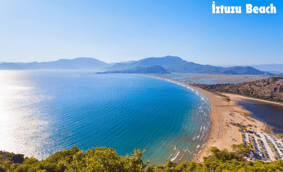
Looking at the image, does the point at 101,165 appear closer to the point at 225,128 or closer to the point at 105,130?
the point at 105,130

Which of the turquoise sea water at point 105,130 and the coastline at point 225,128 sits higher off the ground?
the turquoise sea water at point 105,130

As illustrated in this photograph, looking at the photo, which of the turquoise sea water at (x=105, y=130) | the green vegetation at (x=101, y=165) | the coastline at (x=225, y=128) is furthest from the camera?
the coastline at (x=225, y=128)

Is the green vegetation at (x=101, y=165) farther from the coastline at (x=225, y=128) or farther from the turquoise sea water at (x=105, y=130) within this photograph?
the coastline at (x=225, y=128)

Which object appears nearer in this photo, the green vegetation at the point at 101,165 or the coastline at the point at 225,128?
the green vegetation at the point at 101,165

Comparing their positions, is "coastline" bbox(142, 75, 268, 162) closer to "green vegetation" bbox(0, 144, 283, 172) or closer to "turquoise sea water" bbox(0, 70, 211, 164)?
"turquoise sea water" bbox(0, 70, 211, 164)

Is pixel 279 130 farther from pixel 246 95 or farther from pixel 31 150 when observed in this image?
pixel 31 150

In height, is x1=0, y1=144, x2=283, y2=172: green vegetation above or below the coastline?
above

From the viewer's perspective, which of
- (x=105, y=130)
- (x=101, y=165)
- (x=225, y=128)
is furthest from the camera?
(x=225, y=128)

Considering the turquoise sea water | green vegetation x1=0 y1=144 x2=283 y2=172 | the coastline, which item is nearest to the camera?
green vegetation x1=0 y1=144 x2=283 y2=172

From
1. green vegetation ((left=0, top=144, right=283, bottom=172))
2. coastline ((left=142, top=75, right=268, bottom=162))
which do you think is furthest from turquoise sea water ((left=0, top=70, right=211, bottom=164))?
green vegetation ((left=0, top=144, right=283, bottom=172))

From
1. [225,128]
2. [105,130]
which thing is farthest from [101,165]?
[225,128]

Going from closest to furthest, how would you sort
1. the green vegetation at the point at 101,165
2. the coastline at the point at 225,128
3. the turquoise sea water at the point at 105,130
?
the green vegetation at the point at 101,165 < the turquoise sea water at the point at 105,130 < the coastline at the point at 225,128

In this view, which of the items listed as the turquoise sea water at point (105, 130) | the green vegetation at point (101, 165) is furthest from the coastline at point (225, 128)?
the green vegetation at point (101, 165)
